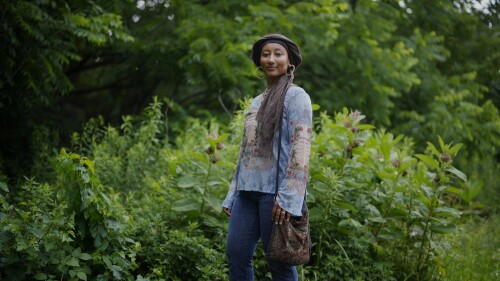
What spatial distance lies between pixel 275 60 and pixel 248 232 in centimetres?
109

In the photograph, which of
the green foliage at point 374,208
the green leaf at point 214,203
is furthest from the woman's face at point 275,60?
the green leaf at point 214,203

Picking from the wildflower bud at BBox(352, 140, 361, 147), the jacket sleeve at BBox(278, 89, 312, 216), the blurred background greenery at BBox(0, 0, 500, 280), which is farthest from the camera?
the blurred background greenery at BBox(0, 0, 500, 280)

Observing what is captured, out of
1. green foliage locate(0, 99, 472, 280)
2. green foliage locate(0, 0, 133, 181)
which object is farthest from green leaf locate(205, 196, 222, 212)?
green foliage locate(0, 0, 133, 181)

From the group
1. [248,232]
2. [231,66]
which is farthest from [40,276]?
[231,66]

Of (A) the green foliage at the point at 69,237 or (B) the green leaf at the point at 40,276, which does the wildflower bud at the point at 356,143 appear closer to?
(A) the green foliage at the point at 69,237

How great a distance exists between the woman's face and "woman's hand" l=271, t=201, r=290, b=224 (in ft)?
2.86

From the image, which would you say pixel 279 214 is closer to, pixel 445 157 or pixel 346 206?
pixel 346 206

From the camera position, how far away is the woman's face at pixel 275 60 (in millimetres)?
3381

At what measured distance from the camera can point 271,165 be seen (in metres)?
3.19

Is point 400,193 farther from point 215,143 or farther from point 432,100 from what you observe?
point 432,100

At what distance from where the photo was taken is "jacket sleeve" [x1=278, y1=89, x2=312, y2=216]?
303 centimetres

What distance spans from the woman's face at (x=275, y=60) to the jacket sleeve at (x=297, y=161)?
315 mm

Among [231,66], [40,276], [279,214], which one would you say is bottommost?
[40,276]

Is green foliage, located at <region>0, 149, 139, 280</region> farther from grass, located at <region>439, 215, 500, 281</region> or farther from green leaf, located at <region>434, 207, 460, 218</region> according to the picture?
grass, located at <region>439, 215, 500, 281</region>
